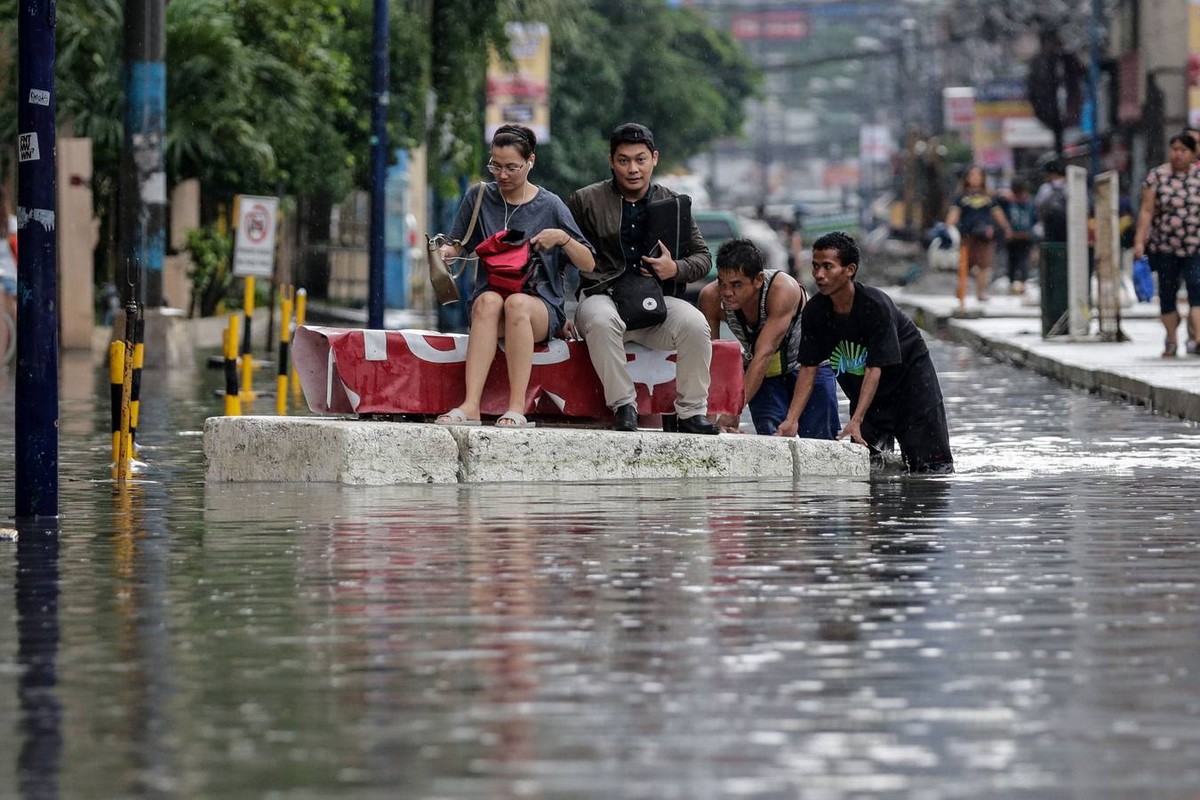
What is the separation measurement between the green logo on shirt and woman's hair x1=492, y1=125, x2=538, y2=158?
1.73 m

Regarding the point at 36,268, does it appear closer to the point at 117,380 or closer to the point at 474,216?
the point at 117,380

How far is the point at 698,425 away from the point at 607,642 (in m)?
5.79

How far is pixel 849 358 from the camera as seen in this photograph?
43.6 ft

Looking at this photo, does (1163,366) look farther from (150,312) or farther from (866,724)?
(866,724)

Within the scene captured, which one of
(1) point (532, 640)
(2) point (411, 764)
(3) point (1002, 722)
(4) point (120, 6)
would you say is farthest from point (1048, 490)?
(4) point (120, 6)

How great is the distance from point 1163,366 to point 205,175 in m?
13.1

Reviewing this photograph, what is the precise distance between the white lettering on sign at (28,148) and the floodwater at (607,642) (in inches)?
56.6

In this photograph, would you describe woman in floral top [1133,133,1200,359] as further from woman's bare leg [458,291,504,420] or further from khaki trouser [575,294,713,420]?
woman's bare leg [458,291,504,420]

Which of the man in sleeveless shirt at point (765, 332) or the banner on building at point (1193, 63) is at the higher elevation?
the banner on building at point (1193, 63)

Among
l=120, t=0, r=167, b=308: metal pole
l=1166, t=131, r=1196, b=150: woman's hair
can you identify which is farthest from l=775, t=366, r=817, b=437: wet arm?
l=120, t=0, r=167, b=308: metal pole

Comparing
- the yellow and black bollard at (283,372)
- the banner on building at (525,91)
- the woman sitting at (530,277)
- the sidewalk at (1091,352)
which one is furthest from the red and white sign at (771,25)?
the woman sitting at (530,277)

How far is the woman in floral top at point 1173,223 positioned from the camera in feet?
67.3

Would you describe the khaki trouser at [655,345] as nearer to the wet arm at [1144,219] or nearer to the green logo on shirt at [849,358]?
the green logo on shirt at [849,358]

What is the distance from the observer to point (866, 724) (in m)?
6.19
